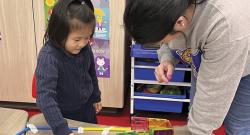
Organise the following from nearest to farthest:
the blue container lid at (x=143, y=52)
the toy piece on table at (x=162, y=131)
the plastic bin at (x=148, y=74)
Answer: the toy piece on table at (x=162, y=131)
the blue container lid at (x=143, y=52)
the plastic bin at (x=148, y=74)

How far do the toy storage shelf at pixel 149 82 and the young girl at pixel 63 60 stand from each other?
0.73 meters

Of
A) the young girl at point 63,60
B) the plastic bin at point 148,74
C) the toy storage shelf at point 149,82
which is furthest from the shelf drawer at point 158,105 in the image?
the young girl at point 63,60

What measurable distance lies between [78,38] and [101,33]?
0.91 metres

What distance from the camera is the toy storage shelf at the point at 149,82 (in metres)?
1.93

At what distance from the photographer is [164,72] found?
109cm

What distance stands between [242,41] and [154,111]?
158 centimetres

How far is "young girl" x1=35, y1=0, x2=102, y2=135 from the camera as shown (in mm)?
1067

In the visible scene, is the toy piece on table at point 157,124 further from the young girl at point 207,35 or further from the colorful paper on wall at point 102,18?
the colorful paper on wall at point 102,18

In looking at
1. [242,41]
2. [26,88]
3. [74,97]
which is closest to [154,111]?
[26,88]

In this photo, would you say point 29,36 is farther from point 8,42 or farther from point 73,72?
point 73,72


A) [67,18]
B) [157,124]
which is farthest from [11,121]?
[157,124]

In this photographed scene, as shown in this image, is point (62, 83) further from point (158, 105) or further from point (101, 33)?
point (158, 105)

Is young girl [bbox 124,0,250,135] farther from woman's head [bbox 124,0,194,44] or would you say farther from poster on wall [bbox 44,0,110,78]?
poster on wall [bbox 44,0,110,78]

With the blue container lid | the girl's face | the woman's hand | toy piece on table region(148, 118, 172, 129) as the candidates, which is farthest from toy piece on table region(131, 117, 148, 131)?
the blue container lid
